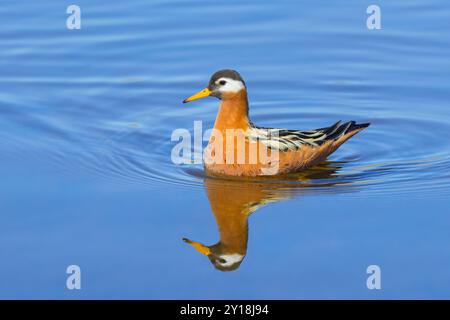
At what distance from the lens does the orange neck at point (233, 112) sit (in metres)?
14.0

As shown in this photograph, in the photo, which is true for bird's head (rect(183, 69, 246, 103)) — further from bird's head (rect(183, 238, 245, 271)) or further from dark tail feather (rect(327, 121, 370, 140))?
bird's head (rect(183, 238, 245, 271))

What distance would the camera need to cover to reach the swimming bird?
13.8 meters

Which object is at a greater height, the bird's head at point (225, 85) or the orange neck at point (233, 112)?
the bird's head at point (225, 85)

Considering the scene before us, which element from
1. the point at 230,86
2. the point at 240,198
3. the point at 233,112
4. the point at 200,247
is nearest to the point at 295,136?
the point at 233,112


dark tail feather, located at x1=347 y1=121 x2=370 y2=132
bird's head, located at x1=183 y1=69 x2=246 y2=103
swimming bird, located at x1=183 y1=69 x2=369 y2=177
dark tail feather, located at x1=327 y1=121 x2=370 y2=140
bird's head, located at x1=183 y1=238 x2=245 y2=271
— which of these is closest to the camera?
bird's head, located at x1=183 y1=238 x2=245 y2=271

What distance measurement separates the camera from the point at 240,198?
13062 mm

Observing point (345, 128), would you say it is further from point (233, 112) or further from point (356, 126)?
point (233, 112)

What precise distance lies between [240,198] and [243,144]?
1.08 meters

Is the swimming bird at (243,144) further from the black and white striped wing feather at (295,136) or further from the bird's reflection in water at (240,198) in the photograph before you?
the bird's reflection in water at (240,198)

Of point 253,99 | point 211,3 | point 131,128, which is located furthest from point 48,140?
point 211,3

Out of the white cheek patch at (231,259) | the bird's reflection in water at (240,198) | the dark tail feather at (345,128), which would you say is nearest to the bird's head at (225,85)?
the bird's reflection in water at (240,198)

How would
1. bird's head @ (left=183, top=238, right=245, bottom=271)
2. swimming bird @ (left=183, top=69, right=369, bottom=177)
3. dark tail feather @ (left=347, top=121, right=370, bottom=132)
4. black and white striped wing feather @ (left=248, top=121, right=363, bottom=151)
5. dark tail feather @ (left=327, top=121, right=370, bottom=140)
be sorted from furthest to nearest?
dark tail feather @ (left=347, top=121, right=370, bottom=132) < dark tail feather @ (left=327, top=121, right=370, bottom=140) < black and white striped wing feather @ (left=248, top=121, right=363, bottom=151) < swimming bird @ (left=183, top=69, right=369, bottom=177) < bird's head @ (left=183, top=238, right=245, bottom=271)

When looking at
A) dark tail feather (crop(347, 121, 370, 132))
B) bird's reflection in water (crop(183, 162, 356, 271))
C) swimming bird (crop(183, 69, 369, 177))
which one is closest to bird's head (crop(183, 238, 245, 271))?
bird's reflection in water (crop(183, 162, 356, 271))

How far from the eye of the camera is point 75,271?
35.5ft
